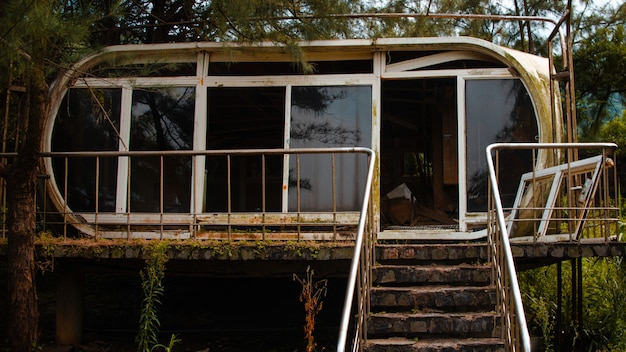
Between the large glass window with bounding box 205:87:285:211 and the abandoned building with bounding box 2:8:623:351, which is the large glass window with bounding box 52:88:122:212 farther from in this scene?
the large glass window with bounding box 205:87:285:211

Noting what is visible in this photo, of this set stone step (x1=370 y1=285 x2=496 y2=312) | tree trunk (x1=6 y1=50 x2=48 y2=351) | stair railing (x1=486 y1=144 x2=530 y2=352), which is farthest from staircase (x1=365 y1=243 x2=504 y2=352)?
tree trunk (x1=6 y1=50 x2=48 y2=351)

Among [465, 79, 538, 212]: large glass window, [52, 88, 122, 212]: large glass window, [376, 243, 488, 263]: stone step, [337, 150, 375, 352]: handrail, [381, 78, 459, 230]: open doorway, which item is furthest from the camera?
[381, 78, 459, 230]: open doorway

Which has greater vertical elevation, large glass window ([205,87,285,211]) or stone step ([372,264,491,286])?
large glass window ([205,87,285,211])

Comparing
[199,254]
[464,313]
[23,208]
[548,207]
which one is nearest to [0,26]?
[23,208]

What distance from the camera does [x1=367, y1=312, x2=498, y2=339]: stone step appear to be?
464 centimetres

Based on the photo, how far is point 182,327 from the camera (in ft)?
24.5

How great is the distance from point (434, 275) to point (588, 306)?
348 cm

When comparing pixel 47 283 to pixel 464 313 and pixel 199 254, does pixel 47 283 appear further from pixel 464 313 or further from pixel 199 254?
pixel 464 313

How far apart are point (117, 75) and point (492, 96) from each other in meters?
4.25

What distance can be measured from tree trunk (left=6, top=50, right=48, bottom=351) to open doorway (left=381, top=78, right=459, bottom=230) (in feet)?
12.8

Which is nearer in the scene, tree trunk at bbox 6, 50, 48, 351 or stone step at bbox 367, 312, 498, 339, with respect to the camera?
stone step at bbox 367, 312, 498, 339

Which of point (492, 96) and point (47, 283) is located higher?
point (492, 96)

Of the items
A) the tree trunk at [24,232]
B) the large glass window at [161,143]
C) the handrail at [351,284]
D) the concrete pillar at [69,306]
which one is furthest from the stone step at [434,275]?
the concrete pillar at [69,306]

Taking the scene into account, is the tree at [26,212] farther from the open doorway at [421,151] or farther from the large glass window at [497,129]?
the large glass window at [497,129]
